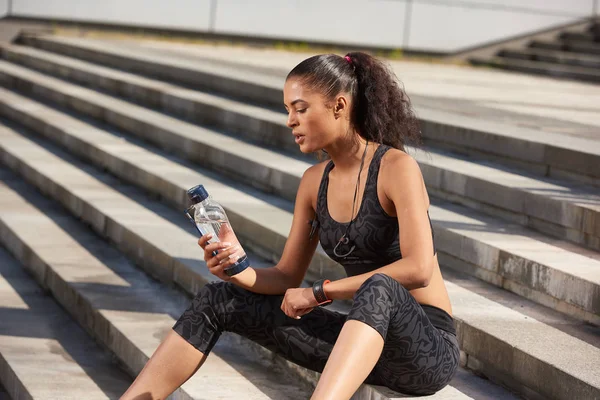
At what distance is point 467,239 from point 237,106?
412 centimetres

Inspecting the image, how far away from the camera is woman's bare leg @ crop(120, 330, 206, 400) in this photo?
3104 mm

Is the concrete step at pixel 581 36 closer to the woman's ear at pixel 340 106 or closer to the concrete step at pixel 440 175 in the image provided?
the concrete step at pixel 440 175

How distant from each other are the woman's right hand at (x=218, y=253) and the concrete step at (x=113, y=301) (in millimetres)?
510

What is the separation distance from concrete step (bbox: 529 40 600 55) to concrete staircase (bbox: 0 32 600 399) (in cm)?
666

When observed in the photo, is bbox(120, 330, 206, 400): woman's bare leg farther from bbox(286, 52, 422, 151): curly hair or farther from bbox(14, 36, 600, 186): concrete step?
bbox(14, 36, 600, 186): concrete step

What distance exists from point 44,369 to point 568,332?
2105 mm

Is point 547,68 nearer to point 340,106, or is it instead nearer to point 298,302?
point 340,106

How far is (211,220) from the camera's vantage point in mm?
2939

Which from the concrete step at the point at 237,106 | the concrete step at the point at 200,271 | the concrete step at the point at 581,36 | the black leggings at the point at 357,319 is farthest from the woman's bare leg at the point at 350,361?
the concrete step at the point at 581,36

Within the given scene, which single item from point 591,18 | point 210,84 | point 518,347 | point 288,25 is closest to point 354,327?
point 518,347

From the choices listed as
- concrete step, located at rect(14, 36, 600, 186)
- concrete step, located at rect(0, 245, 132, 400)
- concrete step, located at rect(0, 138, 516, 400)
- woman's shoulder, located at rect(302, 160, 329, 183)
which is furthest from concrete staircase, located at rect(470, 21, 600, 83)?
woman's shoulder, located at rect(302, 160, 329, 183)

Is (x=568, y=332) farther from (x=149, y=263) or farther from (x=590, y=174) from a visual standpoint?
(x=149, y=263)

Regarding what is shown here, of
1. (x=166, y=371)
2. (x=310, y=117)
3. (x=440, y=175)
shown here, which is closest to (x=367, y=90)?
(x=310, y=117)

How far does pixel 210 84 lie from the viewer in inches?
354
